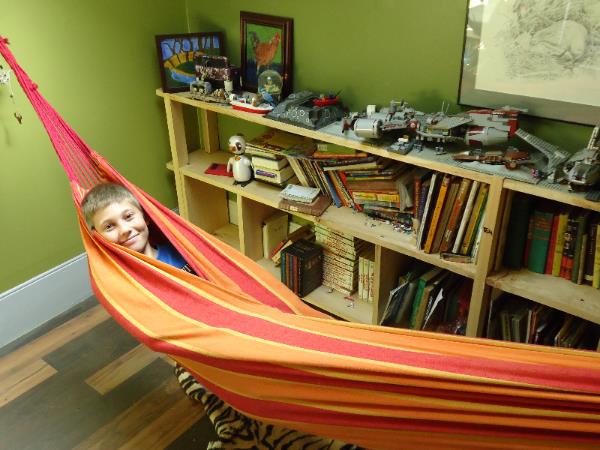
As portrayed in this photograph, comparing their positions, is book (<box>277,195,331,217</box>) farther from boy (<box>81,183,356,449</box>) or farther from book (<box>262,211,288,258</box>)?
boy (<box>81,183,356,449</box>)

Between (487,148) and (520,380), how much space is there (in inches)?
36.2

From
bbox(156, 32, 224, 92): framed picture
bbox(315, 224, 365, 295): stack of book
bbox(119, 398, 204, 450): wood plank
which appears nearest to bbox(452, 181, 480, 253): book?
bbox(315, 224, 365, 295): stack of book

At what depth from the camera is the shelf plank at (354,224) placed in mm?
1816

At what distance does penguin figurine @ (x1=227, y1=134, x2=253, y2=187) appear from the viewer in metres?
2.35

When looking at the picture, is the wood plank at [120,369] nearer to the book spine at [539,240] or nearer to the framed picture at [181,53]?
the framed picture at [181,53]

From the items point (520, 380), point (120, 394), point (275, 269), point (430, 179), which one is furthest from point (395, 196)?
point (120, 394)

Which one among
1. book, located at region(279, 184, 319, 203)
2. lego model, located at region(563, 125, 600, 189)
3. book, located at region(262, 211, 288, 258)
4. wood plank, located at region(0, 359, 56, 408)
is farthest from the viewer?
book, located at region(262, 211, 288, 258)

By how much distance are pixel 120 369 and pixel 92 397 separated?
16 centimetres

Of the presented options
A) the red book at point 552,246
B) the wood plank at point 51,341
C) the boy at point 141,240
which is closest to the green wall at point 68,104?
the wood plank at point 51,341

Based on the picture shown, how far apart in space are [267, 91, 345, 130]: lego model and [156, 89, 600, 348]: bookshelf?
3cm

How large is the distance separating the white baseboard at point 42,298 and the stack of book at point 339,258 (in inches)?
46.3

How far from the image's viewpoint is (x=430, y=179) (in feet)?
6.14

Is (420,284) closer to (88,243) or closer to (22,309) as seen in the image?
(88,243)

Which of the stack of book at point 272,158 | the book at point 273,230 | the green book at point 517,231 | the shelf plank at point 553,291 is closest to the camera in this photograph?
the shelf plank at point 553,291
